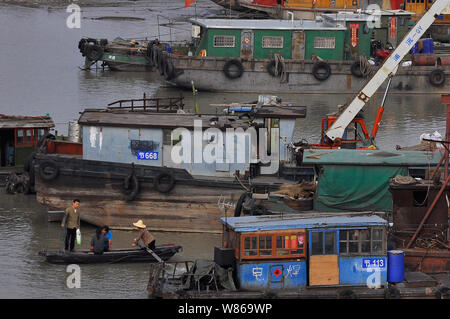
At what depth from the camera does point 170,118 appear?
88.5 ft

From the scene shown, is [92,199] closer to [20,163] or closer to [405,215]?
[20,163]

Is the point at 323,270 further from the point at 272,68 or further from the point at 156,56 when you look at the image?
the point at 156,56

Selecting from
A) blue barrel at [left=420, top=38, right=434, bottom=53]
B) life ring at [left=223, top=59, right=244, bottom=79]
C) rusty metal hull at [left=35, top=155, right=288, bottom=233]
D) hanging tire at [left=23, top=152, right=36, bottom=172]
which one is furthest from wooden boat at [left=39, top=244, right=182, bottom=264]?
blue barrel at [left=420, top=38, right=434, bottom=53]

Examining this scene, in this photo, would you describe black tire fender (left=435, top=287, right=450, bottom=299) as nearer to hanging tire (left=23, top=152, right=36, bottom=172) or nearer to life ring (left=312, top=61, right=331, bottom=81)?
hanging tire (left=23, top=152, right=36, bottom=172)

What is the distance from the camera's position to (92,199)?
26891 millimetres

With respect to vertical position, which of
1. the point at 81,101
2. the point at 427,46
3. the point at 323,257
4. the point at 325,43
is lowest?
the point at 323,257

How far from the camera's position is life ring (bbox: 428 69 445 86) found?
46312 mm

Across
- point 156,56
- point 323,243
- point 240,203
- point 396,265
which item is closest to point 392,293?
point 396,265

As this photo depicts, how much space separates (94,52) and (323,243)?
31.8 meters

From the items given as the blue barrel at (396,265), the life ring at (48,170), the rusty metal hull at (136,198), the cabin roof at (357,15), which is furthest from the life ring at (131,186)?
the cabin roof at (357,15)

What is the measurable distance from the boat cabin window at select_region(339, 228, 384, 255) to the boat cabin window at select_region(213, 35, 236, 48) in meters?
25.7

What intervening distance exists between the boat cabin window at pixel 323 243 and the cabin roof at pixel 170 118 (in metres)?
6.48

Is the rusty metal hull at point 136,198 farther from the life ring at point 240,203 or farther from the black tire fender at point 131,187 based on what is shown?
the life ring at point 240,203

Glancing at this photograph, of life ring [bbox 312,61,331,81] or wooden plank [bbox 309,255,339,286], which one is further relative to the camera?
life ring [bbox 312,61,331,81]
